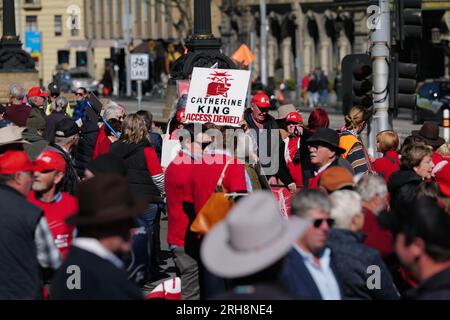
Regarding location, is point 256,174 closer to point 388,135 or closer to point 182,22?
point 388,135

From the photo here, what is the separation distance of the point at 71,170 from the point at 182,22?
62.5m

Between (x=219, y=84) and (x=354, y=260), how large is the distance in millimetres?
6678

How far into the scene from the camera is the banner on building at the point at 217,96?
43.5 ft

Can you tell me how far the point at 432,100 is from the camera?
130ft

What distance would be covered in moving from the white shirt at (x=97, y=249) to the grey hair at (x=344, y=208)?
1.74 meters

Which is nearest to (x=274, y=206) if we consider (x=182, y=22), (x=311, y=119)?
(x=311, y=119)

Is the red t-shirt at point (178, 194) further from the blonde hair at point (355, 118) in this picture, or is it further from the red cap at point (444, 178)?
the blonde hair at point (355, 118)

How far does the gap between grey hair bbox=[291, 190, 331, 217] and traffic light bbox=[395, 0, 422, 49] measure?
847 cm

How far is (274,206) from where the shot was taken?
5426 millimetres

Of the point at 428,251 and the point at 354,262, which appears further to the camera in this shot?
the point at 354,262

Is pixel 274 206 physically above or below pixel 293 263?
above

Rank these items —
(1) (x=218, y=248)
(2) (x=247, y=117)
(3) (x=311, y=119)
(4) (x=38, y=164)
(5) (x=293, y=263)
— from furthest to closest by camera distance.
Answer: (2) (x=247, y=117), (3) (x=311, y=119), (4) (x=38, y=164), (5) (x=293, y=263), (1) (x=218, y=248)

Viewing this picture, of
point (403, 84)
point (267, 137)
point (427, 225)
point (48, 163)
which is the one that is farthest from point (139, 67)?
point (427, 225)

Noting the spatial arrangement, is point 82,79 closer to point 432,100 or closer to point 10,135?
point 432,100
